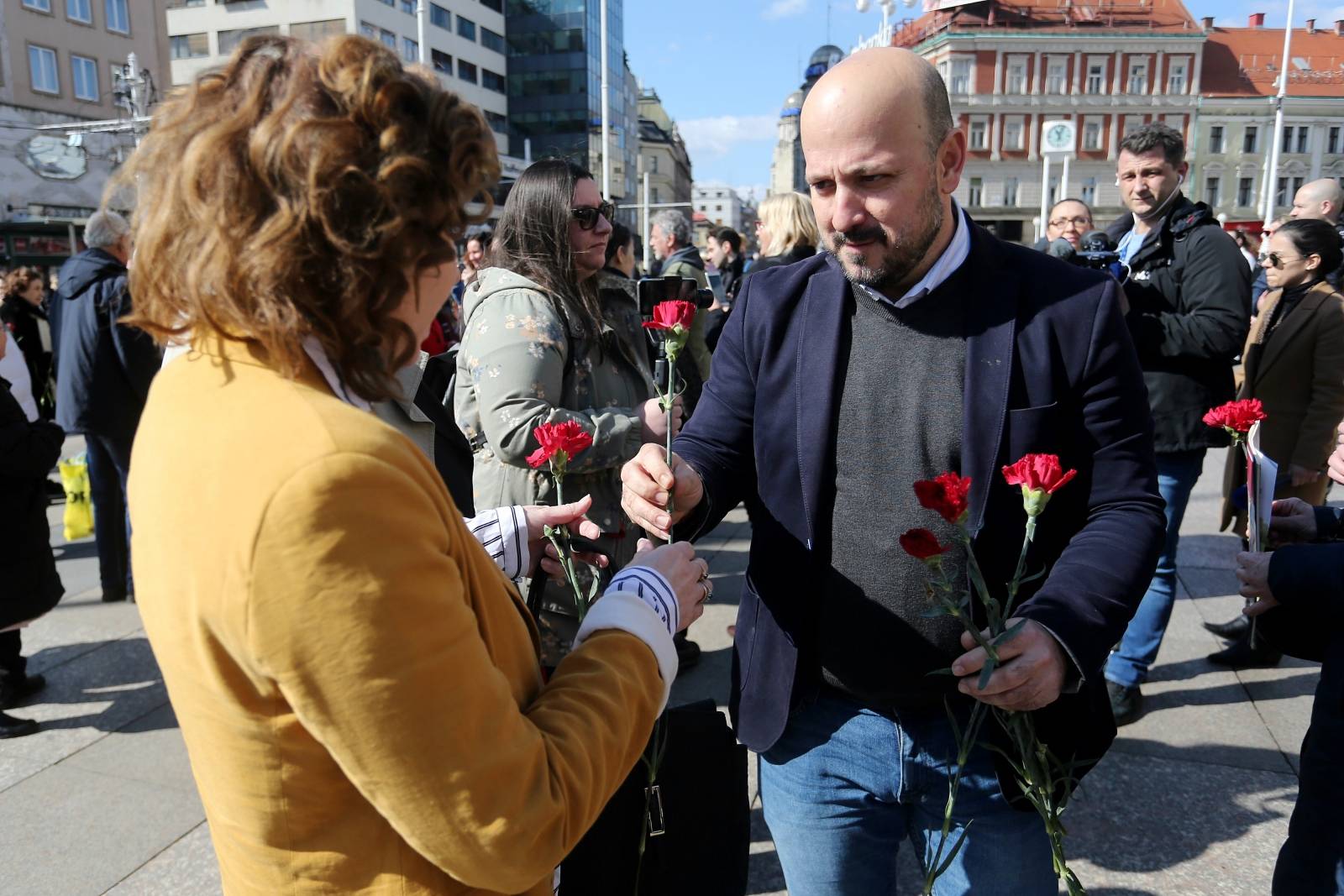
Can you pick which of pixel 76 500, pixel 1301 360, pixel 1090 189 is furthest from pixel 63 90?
pixel 1090 189

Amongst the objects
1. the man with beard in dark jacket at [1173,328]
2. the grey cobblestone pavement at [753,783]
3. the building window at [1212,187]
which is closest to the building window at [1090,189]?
the building window at [1212,187]

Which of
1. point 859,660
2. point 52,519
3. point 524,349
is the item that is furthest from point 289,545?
point 52,519

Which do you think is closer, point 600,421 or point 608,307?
point 600,421

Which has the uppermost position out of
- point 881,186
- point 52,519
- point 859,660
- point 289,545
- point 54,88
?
point 54,88

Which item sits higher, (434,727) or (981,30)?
(981,30)

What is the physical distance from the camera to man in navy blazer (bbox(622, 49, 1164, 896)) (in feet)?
5.10

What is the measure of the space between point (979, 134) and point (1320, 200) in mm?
55557

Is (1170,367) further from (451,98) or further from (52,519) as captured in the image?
(52,519)

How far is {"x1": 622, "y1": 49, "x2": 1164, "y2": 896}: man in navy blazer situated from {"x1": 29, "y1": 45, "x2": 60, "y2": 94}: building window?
3981 centimetres

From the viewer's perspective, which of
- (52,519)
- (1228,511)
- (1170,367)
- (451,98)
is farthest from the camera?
(52,519)

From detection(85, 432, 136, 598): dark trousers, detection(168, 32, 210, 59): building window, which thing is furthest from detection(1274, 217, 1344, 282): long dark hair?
detection(168, 32, 210, 59): building window

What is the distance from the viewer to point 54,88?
3288 cm

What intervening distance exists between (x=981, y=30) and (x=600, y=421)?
60.8m

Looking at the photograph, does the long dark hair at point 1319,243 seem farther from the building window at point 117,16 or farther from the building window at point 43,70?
the building window at point 117,16
